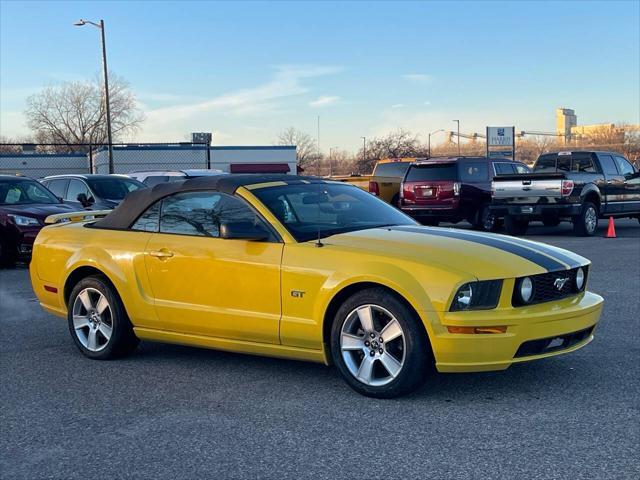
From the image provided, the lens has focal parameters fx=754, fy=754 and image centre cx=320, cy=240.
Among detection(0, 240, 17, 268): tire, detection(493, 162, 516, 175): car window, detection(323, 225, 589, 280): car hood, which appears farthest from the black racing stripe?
detection(493, 162, 516, 175): car window

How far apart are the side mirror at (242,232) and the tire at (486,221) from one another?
43.6 ft

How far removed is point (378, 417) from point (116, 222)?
2994 millimetres

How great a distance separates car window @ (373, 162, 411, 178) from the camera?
23.1 meters

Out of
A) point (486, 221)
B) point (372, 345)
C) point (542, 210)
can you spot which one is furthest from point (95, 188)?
point (372, 345)

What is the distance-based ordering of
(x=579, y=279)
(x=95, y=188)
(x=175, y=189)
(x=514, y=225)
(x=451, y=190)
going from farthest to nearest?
1. (x=514, y=225)
2. (x=451, y=190)
3. (x=95, y=188)
4. (x=175, y=189)
5. (x=579, y=279)

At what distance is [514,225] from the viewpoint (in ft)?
60.2

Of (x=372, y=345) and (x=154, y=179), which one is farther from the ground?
(x=154, y=179)

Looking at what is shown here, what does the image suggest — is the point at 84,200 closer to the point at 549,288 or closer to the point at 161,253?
the point at 161,253

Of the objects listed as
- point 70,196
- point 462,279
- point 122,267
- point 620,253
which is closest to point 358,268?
point 462,279

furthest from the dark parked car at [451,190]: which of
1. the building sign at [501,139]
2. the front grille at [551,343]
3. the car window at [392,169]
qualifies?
the building sign at [501,139]

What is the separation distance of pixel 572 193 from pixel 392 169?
7602mm

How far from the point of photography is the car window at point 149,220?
6.08m

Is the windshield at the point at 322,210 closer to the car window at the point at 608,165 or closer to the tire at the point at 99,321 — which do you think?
the tire at the point at 99,321

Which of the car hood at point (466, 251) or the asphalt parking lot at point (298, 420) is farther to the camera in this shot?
the car hood at point (466, 251)
